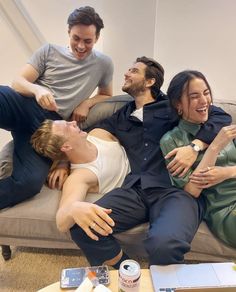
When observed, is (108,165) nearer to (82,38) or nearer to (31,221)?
(31,221)

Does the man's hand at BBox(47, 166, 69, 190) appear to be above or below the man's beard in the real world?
below

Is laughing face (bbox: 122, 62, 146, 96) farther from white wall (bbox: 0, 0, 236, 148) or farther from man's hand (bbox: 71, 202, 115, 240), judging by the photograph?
man's hand (bbox: 71, 202, 115, 240)

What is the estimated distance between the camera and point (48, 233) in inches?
59.3

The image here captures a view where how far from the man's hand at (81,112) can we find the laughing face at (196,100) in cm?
66

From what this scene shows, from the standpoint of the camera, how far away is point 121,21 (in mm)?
2379

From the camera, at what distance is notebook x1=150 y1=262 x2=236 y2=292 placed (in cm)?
91

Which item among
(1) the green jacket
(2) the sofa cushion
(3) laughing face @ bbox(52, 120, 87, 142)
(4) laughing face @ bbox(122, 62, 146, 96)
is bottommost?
(1) the green jacket

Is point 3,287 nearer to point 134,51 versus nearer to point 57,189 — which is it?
point 57,189

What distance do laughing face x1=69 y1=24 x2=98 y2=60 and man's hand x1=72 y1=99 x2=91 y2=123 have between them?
0.32 m

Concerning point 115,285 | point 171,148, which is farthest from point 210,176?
point 115,285

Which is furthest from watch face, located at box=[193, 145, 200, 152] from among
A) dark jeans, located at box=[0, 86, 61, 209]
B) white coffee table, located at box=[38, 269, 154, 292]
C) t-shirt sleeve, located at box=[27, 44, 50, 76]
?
t-shirt sleeve, located at box=[27, 44, 50, 76]

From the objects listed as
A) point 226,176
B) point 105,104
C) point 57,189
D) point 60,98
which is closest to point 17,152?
point 57,189

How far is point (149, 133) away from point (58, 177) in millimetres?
577

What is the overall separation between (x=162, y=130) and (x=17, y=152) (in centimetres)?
85
